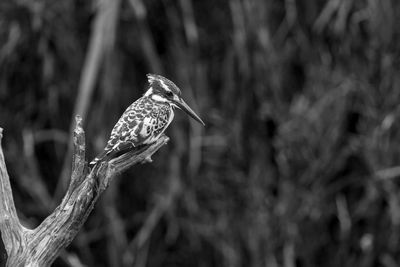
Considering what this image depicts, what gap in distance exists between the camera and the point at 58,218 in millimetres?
3889

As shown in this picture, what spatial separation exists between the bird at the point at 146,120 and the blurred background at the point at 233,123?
2.58m

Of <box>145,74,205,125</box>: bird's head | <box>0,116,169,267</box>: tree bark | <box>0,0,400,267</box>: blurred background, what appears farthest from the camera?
<box>0,0,400,267</box>: blurred background

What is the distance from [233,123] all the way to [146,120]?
3296 millimetres

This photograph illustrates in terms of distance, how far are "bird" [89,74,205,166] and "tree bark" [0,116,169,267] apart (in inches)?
7.2

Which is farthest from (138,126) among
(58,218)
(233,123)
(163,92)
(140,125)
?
(233,123)

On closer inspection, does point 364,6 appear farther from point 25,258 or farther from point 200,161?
point 25,258

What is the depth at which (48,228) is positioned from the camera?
390 centimetres

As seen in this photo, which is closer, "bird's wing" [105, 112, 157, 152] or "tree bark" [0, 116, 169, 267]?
"tree bark" [0, 116, 169, 267]

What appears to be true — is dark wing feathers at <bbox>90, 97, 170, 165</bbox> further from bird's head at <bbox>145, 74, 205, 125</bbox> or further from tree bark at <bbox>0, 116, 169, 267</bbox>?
tree bark at <bbox>0, 116, 169, 267</bbox>

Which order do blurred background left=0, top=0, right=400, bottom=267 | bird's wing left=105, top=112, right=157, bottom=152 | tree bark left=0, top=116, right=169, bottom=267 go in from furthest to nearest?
blurred background left=0, top=0, right=400, bottom=267
bird's wing left=105, top=112, right=157, bottom=152
tree bark left=0, top=116, right=169, bottom=267

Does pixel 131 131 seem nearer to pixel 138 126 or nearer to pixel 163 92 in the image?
pixel 138 126

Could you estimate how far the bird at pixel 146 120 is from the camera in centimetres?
431

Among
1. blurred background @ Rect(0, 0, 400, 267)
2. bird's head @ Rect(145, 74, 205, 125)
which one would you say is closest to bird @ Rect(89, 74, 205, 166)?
bird's head @ Rect(145, 74, 205, 125)

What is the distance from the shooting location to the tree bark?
12.6 feet
